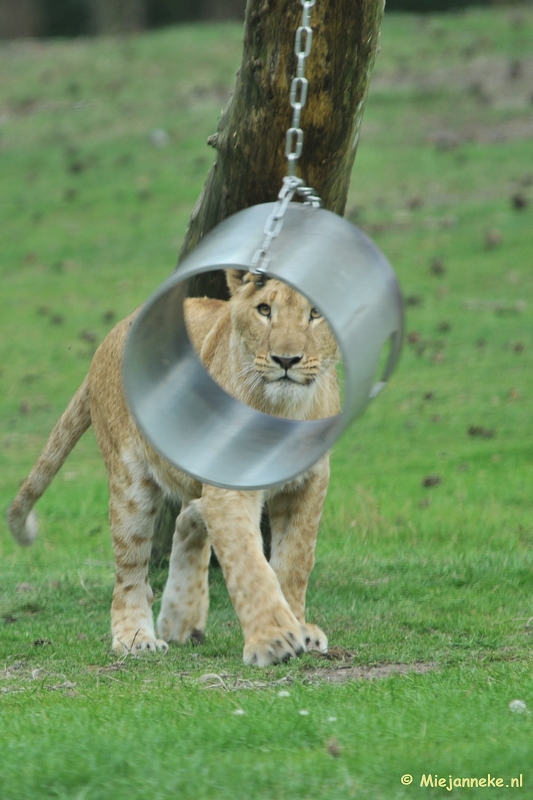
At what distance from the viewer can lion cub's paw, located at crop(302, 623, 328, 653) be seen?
18.4ft

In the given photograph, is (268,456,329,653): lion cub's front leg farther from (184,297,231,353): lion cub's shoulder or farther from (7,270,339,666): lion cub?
(184,297,231,353): lion cub's shoulder

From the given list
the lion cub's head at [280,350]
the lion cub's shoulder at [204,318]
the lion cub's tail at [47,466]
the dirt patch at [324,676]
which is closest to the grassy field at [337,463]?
the dirt patch at [324,676]

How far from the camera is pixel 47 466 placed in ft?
22.2

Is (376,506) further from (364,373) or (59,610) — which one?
(364,373)

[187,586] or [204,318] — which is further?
[204,318]

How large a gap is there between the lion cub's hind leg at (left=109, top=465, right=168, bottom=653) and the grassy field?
261 mm

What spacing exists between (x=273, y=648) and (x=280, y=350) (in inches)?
48.4

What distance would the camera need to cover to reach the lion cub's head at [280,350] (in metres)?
5.18

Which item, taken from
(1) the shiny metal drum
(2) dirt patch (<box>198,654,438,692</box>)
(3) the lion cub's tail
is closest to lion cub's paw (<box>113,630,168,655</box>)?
(2) dirt patch (<box>198,654,438,692</box>)

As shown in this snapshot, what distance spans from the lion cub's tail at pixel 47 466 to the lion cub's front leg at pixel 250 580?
1470 millimetres

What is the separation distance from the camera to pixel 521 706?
4.18 metres

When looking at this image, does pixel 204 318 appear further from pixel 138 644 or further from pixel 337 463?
pixel 337 463

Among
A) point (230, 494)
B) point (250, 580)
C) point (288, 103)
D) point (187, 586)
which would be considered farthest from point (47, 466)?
point (288, 103)

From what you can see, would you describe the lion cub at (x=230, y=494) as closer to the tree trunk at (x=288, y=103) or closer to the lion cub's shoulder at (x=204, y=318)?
the lion cub's shoulder at (x=204, y=318)
